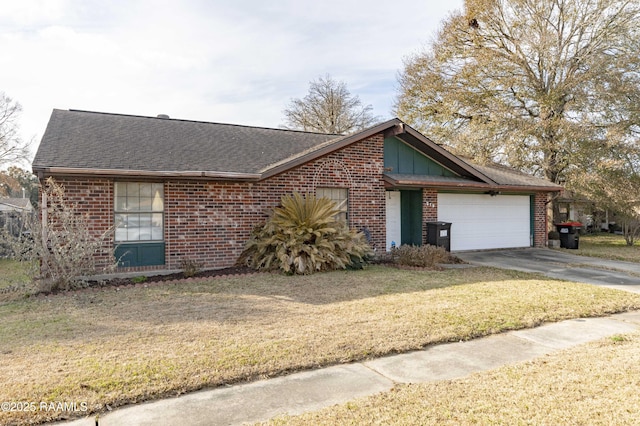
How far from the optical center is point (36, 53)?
31.4 ft

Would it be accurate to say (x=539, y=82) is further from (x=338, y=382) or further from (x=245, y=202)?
(x=338, y=382)

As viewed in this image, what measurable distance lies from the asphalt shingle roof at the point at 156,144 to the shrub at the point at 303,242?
145 cm

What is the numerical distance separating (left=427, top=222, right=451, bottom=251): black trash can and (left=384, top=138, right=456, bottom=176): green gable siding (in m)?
1.81

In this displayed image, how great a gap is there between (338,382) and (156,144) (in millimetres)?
8655

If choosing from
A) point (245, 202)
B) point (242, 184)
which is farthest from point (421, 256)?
point (242, 184)

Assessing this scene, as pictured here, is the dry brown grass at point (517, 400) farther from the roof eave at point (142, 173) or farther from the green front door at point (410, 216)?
the green front door at point (410, 216)

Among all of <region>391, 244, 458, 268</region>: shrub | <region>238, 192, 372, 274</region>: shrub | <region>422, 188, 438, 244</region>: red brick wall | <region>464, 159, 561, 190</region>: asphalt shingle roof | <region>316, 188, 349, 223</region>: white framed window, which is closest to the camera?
<region>238, 192, 372, 274</region>: shrub

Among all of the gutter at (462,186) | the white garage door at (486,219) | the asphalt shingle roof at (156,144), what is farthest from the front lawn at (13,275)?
the white garage door at (486,219)

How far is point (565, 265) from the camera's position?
1114 cm

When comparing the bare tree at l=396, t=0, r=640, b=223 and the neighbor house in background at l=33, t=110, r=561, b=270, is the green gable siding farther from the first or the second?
the bare tree at l=396, t=0, r=640, b=223

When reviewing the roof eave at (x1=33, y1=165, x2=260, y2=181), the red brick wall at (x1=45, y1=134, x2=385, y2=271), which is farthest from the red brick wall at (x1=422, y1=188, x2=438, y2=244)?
the roof eave at (x1=33, y1=165, x2=260, y2=181)

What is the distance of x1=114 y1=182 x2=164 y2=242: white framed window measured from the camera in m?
8.94

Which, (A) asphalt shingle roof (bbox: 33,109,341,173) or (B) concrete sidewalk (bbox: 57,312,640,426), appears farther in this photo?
(A) asphalt shingle roof (bbox: 33,109,341,173)

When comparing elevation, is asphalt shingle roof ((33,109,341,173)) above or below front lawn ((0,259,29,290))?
above
